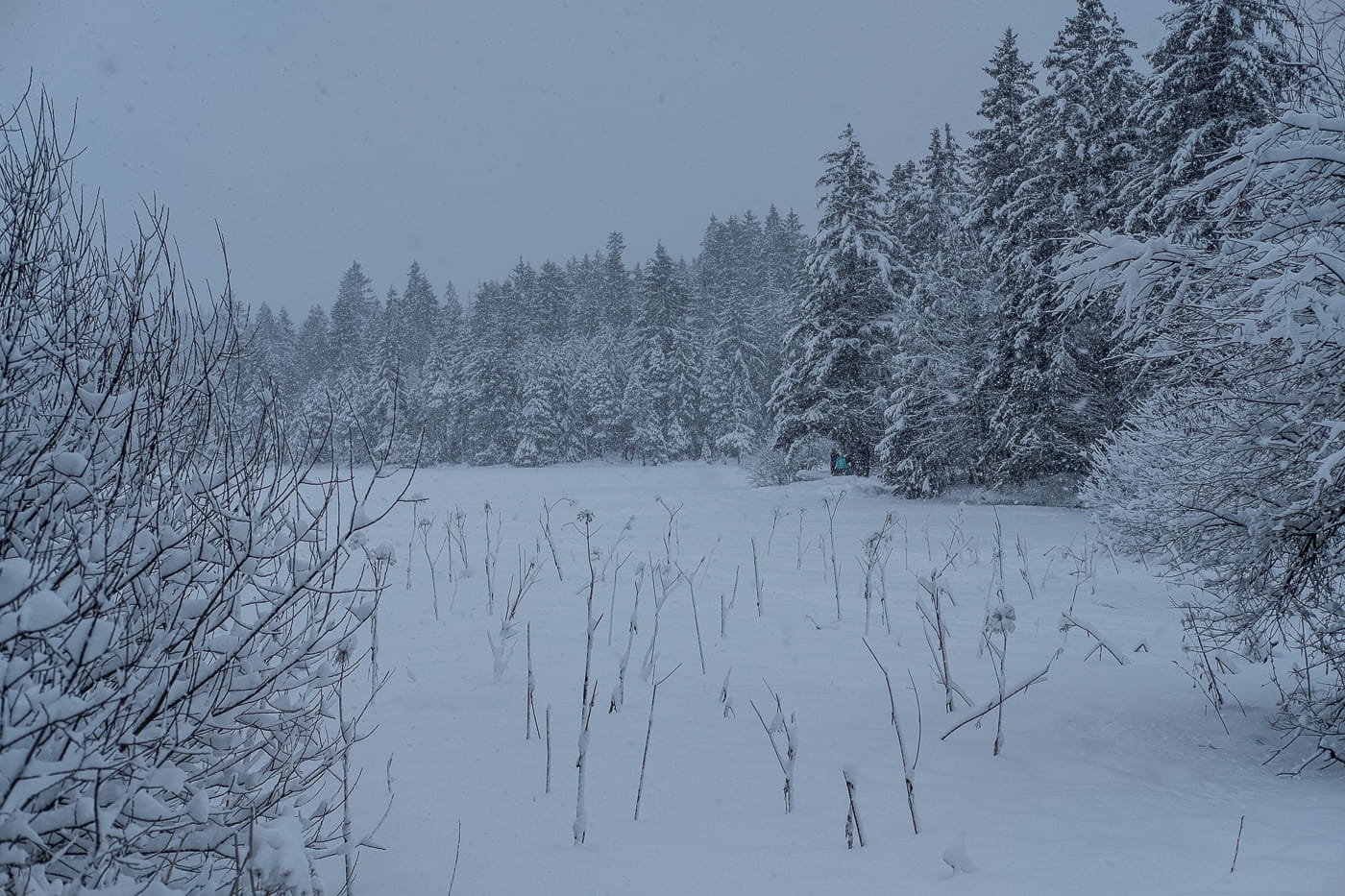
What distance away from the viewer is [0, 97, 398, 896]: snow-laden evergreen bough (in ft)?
4.58

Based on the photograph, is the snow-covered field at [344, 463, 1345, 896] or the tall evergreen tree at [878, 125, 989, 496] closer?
the snow-covered field at [344, 463, 1345, 896]

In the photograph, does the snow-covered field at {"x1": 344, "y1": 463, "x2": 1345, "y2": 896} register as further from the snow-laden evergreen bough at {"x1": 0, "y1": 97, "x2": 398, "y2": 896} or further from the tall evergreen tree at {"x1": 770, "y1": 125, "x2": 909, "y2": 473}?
the tall evergreen tree at {"x1": 770, "y1": 125, "x2": 909, "y2": 473}

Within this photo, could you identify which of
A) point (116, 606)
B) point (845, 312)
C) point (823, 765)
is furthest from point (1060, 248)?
point (116, 606)

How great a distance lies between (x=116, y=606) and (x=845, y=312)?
22.2 metres

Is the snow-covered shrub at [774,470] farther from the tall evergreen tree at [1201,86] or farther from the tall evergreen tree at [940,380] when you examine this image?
the tall evergreen tree at [1201,86]

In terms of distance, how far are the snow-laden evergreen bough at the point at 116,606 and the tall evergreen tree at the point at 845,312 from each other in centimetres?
2062

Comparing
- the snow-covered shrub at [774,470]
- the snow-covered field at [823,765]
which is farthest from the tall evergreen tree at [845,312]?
the snow-covered field at [823,765]

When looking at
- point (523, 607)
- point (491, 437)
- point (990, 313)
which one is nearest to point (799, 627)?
point (523, 607)

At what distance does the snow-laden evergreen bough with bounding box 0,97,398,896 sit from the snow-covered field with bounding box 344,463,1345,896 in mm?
866

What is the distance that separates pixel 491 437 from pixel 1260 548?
139ft

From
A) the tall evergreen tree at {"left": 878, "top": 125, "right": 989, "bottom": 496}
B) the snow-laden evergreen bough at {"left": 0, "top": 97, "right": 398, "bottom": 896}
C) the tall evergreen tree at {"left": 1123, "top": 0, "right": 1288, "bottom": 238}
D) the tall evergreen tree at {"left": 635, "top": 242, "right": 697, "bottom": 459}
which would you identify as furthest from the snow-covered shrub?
the snow-laden evergreen bough at {"left": 0, "top": 97, "right": 398, "bottom": 896}

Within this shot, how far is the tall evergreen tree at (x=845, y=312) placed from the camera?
72.9ft

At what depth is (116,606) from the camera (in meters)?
1.81

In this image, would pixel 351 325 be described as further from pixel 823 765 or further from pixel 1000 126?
pixel 823 765
